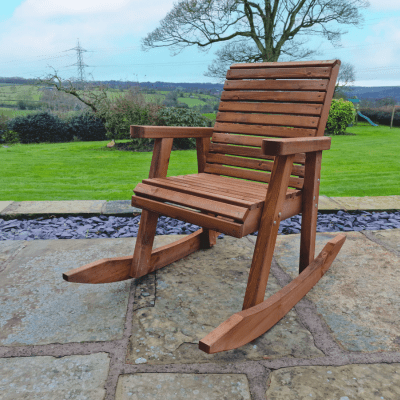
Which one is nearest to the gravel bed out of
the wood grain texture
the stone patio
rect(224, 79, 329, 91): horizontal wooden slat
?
the stone patio

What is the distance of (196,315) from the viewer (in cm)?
168

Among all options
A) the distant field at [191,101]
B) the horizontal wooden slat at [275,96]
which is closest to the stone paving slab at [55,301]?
the horizontal wooden slat at [275,96]

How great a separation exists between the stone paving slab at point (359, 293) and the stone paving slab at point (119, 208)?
4.15ft

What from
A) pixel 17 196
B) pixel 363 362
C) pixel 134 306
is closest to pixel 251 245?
pixel 134 306

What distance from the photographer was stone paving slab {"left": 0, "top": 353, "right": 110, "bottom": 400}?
122cm

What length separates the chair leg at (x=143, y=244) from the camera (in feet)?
6.41

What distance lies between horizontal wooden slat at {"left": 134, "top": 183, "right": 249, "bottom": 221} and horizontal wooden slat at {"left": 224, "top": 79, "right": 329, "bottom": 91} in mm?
970

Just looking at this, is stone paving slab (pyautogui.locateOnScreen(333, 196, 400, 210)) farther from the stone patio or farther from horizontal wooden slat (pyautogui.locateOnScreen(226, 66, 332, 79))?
horizontal wooden slat (pyautogui.locateOnScreen(226, 66, 332, 79))

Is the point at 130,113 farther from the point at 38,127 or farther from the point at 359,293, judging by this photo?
the point at 359,293

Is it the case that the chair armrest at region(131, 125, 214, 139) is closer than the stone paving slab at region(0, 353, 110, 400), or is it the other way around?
the stone paving slab at region(0, 353, 110, 400)

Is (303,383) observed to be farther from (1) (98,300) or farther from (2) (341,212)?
(2) (341,212)

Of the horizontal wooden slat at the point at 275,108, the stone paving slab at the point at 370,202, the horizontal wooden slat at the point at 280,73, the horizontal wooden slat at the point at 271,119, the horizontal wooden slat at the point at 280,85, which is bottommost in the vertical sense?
the stone paving slab at the point at 370,202

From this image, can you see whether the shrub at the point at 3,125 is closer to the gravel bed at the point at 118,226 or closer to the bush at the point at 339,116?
the gravel bed at the point at 118,226

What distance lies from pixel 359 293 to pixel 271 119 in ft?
3.63
